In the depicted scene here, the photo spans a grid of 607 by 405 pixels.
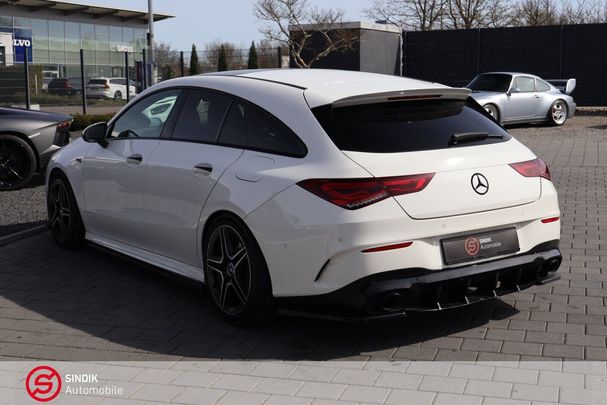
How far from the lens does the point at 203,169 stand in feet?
17.0

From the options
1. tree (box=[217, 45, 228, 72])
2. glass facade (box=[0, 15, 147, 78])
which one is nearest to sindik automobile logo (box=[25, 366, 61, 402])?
tree (box=[217, 45, 228, 72])

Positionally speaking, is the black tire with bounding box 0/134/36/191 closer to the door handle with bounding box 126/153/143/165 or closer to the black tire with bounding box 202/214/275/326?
the door handle with bounding box 126/153/143/165

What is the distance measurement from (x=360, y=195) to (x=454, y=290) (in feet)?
2.64

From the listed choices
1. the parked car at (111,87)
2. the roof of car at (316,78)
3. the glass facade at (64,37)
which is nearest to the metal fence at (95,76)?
the parked car at (111,87)

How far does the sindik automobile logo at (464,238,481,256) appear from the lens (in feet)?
15.0

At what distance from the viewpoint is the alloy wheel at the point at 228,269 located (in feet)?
16.0

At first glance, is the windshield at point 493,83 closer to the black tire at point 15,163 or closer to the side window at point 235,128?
the black tire at point 15,163

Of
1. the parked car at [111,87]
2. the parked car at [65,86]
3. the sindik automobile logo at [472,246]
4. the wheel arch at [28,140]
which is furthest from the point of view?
the parked car at [111,87]

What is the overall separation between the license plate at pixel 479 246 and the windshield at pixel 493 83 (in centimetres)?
1522

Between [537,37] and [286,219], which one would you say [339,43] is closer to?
[537,37]

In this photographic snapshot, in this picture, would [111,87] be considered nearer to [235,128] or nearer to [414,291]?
[235,128]

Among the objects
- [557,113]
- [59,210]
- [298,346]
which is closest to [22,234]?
[59,210]

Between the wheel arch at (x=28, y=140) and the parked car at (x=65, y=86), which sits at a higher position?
the parked car at (x=65, y=86)

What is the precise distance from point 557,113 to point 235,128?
17.0 m
